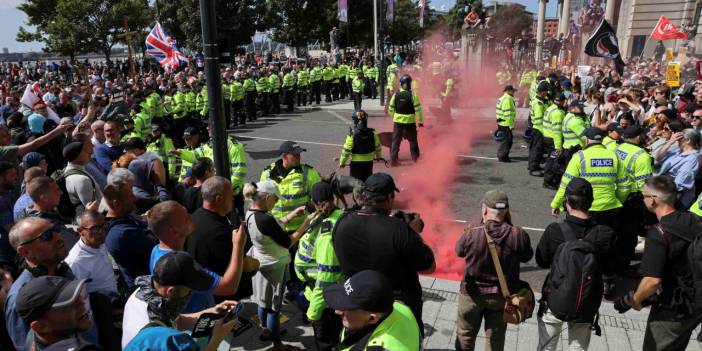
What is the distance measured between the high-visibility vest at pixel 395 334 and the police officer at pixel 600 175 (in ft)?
13.5

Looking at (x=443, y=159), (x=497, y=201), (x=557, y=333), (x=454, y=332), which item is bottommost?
(x=454, y=332)

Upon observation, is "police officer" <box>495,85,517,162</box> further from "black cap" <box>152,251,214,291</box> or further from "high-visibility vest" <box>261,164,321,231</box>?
"black cap" <box>152,251,214,291</box>

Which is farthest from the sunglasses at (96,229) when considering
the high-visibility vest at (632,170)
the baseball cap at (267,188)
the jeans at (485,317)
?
the high-visibility vest at (632,170)

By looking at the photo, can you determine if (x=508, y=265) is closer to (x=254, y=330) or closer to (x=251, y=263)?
(x=251, y=263)

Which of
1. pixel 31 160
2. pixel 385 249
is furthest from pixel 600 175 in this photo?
pixel 31 160

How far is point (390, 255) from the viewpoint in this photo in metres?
3.41

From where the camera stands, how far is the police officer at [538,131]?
10375 mm

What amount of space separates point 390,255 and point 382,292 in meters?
1.08

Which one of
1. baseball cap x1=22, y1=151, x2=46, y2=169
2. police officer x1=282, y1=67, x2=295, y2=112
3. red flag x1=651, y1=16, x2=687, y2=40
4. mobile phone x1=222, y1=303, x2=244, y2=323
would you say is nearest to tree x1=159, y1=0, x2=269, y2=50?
police officer x1=282, y1=67, x2=295, y2=112

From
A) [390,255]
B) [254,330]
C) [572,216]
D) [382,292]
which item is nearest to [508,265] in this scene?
[572,216]

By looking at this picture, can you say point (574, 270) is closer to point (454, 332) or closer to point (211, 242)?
point (454, 332)

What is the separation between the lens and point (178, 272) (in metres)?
2.65

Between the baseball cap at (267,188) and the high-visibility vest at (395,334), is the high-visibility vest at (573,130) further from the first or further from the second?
the high-visibility vest at (395,334)

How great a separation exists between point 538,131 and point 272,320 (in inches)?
306
